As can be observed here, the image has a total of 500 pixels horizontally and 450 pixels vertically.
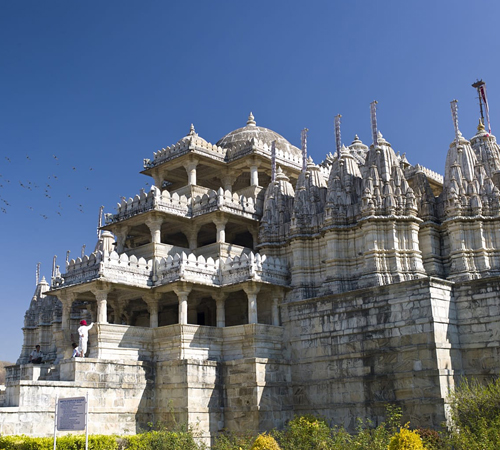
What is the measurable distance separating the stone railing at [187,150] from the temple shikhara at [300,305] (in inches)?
142

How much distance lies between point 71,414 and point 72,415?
6 cm

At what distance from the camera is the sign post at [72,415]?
1831 cm

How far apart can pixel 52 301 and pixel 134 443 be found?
24.8m

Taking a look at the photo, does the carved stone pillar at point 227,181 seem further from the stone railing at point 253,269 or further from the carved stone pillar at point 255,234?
the stone railing at point 253,269

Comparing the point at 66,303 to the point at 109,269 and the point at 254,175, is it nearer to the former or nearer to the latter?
the point at 109,269

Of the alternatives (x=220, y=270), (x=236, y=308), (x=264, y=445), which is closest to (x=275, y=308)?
(x=220, y=270)

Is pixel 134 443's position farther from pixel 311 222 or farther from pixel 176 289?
pixel 311 222

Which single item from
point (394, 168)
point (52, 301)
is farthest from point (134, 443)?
point (52, 301)

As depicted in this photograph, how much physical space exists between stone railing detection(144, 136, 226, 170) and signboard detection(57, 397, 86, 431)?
20.7m

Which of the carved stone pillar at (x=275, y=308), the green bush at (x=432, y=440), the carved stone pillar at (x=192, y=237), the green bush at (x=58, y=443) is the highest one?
the carved stone pillar at (x=192, y=237)

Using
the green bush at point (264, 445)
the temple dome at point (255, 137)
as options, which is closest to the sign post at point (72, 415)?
the green bush at point (264, 445)

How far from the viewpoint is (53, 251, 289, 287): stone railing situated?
1190 inches

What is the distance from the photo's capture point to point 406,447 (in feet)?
57.4

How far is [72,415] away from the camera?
18.6m
